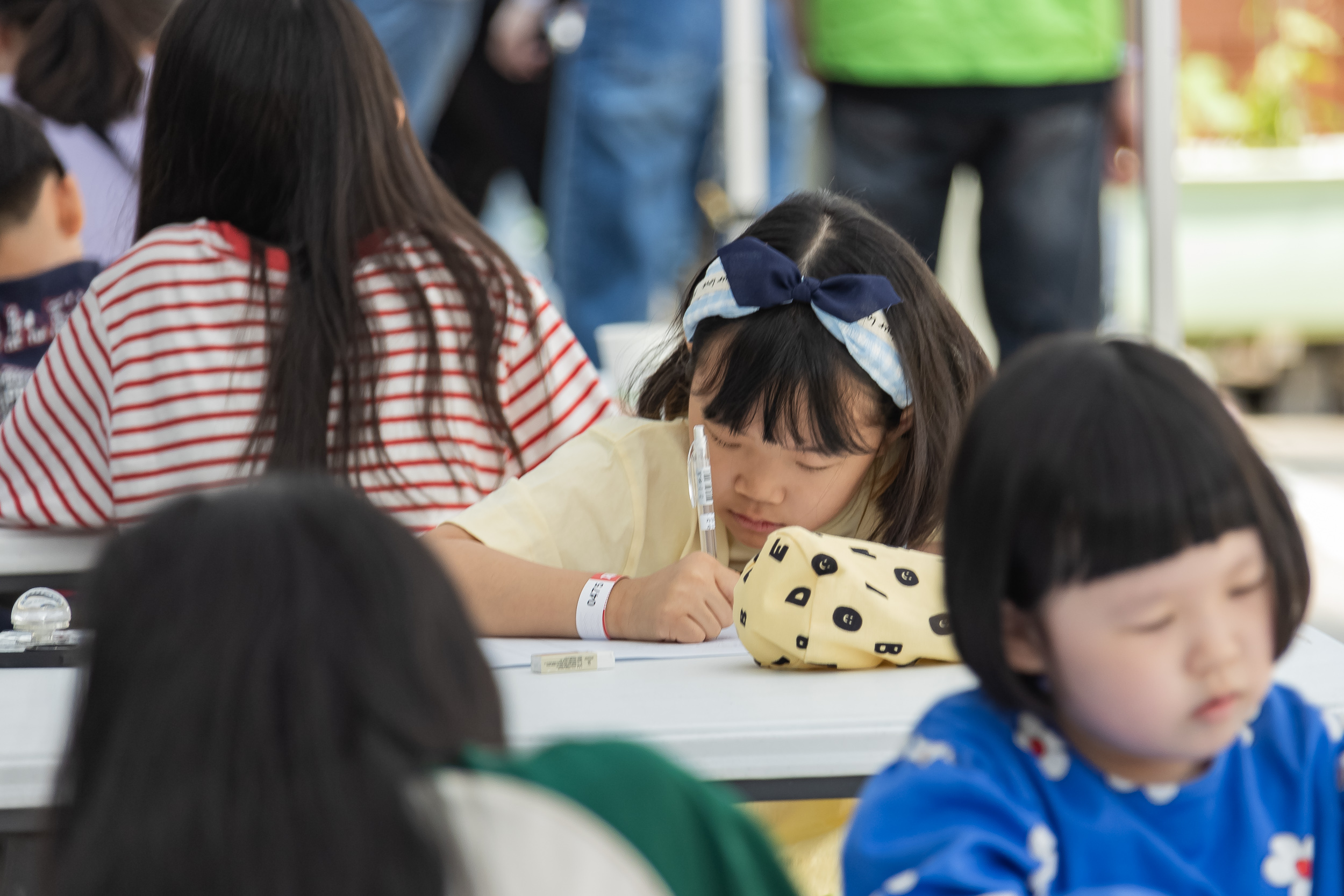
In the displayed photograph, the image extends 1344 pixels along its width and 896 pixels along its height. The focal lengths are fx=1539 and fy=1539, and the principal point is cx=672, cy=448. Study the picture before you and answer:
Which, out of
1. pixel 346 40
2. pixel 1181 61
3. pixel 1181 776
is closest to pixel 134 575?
pixel 1181 776

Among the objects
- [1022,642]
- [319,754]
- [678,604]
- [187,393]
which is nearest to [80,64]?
[187,393]

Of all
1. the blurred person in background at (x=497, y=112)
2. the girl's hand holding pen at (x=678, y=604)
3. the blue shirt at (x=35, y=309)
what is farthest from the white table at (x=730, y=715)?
the blurred person in background at (x=497, y=112)

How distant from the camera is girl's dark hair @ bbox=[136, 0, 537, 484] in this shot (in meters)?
1.75

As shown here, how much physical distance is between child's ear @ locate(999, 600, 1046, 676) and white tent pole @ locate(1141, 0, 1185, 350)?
2675 millimetres

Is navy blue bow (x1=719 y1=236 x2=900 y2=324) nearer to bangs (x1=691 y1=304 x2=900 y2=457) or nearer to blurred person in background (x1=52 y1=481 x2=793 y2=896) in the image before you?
bangs (x1=691 y1=304 x2=900 y2=457)

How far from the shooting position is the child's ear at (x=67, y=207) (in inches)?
99.7

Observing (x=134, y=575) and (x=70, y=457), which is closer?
(x=134, y=575)

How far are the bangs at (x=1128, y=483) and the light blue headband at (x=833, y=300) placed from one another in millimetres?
763

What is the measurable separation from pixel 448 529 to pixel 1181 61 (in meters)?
5.73

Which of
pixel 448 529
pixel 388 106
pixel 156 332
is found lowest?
pixel 448 529

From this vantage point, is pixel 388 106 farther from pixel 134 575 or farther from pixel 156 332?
pixel 134 575

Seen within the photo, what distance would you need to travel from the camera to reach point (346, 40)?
185cm

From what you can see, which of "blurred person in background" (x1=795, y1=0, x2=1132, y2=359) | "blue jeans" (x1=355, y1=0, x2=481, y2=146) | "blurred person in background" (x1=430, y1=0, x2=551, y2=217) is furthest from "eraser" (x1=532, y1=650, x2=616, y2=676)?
"blurred person in background" (x1=430, y1=0, x2=551, y2=217)

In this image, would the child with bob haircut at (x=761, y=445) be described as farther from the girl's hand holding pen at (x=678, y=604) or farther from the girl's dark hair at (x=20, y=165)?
the girl's dark hair at (x=20, y=165)
